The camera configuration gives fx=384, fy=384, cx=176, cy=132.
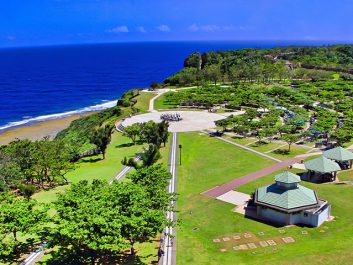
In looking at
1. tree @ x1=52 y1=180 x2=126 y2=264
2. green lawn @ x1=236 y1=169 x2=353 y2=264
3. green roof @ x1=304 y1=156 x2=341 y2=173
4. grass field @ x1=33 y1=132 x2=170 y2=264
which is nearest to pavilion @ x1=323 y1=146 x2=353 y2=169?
green roof @ x1=304 y1=156 x2=341 y2=173

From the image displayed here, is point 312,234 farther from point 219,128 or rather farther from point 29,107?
point 29,107

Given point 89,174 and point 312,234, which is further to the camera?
point 89,174

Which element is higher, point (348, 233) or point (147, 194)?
point (147, 194)

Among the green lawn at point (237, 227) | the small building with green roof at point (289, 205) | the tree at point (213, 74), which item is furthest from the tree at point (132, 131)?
the tree at point (213, 74)

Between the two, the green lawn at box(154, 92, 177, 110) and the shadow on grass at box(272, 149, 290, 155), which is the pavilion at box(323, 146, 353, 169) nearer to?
the shadow on grass at box(272, 149, 290, 155)

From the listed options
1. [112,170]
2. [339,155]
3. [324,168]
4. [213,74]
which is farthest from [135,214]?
[213,74]

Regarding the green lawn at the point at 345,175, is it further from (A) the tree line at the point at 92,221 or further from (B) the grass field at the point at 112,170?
(A) the tree line at the point at 92,221

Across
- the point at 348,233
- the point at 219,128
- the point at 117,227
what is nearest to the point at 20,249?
the point at 117,227
